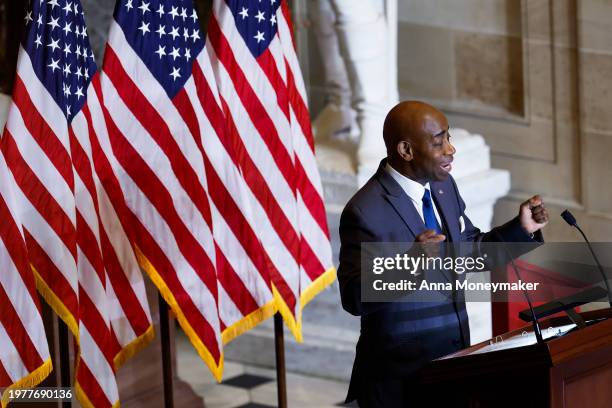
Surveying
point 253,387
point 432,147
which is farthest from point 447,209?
point 253,387

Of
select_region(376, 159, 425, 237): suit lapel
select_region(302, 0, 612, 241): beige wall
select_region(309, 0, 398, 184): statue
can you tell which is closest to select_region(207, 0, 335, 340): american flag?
select_region(376, 159, 425, 237): suit lapel

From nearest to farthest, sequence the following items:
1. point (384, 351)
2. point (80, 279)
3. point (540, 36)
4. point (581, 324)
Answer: point (581, 324) < point (384, 351) < point (80, 279) < point (540, 36)

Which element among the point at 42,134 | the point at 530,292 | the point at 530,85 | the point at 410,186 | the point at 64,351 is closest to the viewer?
the point at 410,186

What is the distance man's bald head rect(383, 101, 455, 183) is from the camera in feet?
13.6

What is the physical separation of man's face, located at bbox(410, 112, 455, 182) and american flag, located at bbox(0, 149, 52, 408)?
167 cm

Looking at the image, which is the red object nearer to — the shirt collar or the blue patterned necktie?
the blue patterned necktie

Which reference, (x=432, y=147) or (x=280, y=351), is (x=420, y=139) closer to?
(x=432, y=147)

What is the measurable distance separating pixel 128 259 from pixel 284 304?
0.75 metres

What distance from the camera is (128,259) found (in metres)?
5.20

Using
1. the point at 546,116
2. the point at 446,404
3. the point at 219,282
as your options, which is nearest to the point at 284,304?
the point at 219,282

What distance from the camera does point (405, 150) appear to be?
4184 mm

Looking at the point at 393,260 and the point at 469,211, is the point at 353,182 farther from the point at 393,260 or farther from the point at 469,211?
the point at 393,260

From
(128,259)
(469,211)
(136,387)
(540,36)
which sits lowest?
(136,387)

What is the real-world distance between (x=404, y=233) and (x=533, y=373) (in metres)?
0.71
